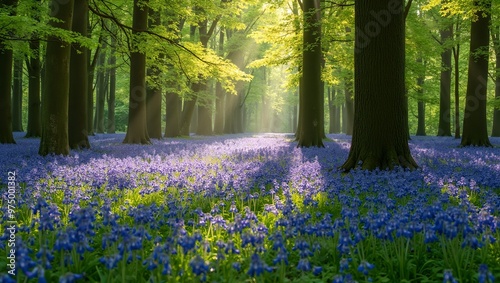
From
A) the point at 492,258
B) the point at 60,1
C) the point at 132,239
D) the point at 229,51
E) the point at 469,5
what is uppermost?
the point at 229,51

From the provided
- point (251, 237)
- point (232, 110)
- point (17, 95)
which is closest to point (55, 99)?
point (251, 237)

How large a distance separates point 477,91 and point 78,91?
18432 millimetres

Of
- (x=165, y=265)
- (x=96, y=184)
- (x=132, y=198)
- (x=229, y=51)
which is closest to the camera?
(x=165, y=265)

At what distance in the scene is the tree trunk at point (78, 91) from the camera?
14.9 m

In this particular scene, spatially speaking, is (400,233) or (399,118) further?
(399,118)

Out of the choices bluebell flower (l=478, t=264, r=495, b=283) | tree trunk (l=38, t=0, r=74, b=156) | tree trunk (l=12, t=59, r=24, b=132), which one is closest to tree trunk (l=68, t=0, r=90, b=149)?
tree trunk (l=38, t=0, r=74, b=156)

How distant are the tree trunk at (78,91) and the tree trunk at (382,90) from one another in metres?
11.1

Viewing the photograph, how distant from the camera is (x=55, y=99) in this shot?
37.7ft

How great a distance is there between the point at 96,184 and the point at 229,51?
32.2 m

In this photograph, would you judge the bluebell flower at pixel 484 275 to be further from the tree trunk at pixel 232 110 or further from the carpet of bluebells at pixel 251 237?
the tree trunk at pixel 232 110

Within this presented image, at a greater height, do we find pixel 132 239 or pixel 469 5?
pixel 469 5

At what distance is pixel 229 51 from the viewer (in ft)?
122

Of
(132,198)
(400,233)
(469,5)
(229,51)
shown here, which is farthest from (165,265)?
(229,51)

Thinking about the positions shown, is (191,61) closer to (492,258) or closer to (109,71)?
(492,258)
